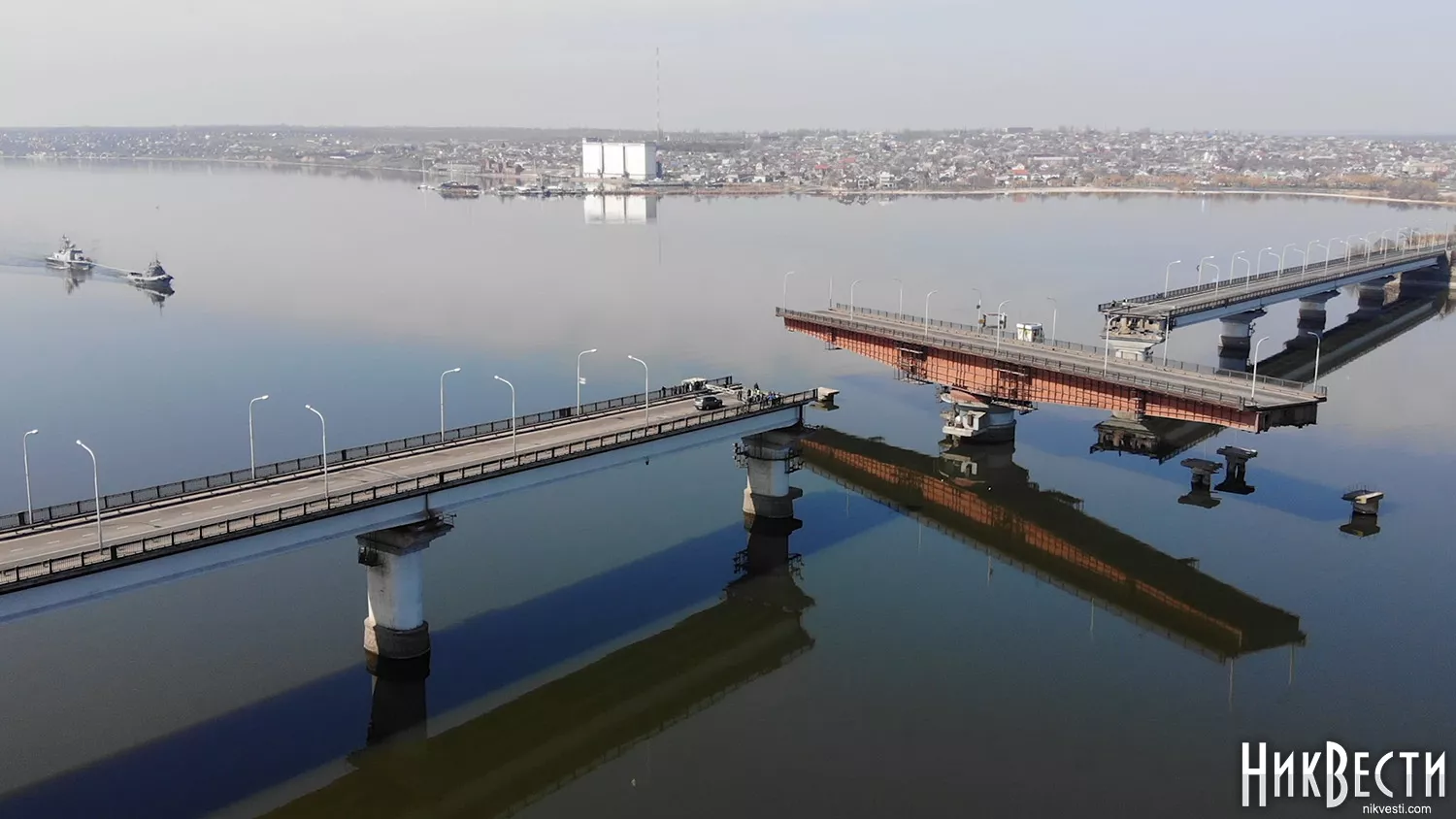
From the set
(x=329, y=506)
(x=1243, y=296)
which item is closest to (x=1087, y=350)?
(x=1243, y=296)

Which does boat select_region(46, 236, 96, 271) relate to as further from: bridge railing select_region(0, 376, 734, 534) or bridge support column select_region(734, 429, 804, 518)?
bridge support column select_region(734, 429, 804, 518)

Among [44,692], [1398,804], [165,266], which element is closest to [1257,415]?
[1398,804]

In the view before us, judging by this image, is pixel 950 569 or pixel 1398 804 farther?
pixel 950 569

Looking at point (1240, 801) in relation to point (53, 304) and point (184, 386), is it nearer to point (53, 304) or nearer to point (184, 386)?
point (184, 386)

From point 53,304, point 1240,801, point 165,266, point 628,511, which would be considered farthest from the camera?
point 165,266

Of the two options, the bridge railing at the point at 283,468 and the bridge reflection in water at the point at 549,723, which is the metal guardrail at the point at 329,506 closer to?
the bridge railing at the point at 283,468

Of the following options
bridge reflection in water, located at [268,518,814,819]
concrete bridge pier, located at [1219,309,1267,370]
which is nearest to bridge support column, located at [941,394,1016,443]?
bridge reflection in water, located at [268,518,814,819]

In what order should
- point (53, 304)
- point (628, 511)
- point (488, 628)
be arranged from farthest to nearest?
point (53, 304), point (628, 511), point (488, 628)

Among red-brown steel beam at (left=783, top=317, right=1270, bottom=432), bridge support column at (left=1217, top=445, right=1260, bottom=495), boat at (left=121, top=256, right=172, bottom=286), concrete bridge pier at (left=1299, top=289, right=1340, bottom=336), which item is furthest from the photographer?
boat at (left=121, top=256, right=172, bottom=286)
